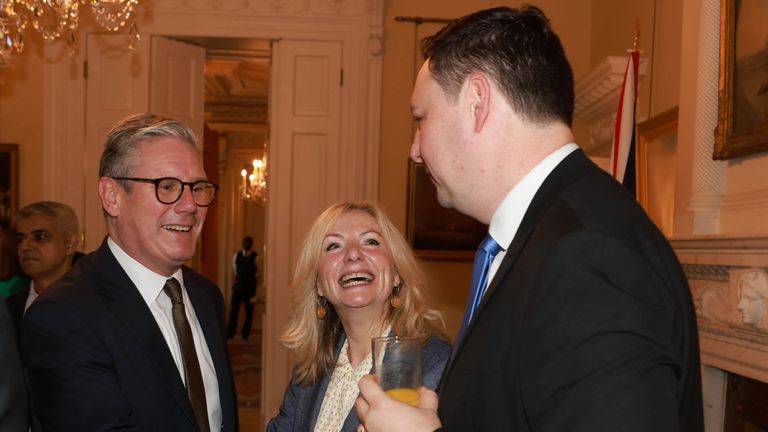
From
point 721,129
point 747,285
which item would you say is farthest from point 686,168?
point 747,285

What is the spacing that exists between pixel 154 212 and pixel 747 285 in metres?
2.43

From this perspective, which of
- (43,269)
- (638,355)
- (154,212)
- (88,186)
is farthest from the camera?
(88,186)

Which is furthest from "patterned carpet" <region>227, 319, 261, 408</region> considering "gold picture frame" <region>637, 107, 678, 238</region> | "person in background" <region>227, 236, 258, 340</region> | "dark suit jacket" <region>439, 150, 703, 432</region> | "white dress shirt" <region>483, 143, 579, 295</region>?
"dark suit jacket" <region>439, 150, 703, 432</region>

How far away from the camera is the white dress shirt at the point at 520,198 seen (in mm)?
1309

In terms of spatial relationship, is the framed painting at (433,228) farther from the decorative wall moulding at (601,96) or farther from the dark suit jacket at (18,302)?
the dark suit jacket at (18,302)

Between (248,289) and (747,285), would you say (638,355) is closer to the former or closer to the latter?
(747,285)

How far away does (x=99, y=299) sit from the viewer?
221cm

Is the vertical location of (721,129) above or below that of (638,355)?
above

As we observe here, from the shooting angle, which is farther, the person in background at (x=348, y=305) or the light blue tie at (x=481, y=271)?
the person in background at (x=348, y=305)

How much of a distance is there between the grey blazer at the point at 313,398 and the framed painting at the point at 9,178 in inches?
178

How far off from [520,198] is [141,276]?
1459 mm

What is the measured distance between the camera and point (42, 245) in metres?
4.07

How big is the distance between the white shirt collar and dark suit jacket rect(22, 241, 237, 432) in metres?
0.06

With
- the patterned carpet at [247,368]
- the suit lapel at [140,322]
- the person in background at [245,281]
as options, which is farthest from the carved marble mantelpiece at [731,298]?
the person in background at [245,281]
